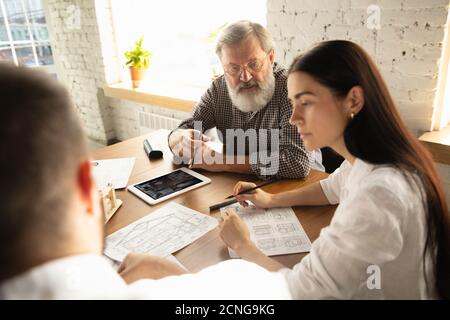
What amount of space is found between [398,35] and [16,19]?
3797mm

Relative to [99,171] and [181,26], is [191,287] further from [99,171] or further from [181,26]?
[181,26]

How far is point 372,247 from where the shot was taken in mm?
741

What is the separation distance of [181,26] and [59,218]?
299 centimetres

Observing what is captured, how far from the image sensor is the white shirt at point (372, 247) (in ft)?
2.44

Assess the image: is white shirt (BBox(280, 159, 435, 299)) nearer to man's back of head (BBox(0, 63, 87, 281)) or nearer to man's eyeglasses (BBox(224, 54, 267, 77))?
man's back of head (BBox(0, 63, 87, 281))

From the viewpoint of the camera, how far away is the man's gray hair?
165 centimetres

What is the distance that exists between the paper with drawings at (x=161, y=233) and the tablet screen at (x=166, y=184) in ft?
0.41

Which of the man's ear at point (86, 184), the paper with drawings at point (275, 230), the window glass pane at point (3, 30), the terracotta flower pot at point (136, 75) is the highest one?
the window glass pane at point (3, 30)

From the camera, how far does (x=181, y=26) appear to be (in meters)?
3.16

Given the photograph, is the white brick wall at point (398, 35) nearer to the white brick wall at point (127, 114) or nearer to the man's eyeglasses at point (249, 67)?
the man's eyeglasses at point (249, 67)

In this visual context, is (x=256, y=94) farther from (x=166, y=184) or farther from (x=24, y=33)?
(x=24, y=33)

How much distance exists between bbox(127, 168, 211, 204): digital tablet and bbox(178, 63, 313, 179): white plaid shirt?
257 mm

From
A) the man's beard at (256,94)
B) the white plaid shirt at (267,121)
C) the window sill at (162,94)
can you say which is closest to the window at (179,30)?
the window sill at (162,94)

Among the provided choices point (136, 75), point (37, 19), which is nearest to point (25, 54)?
point (37, 19)
